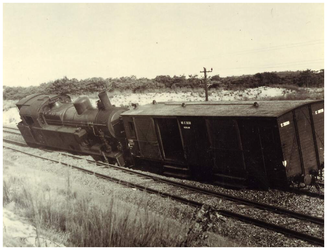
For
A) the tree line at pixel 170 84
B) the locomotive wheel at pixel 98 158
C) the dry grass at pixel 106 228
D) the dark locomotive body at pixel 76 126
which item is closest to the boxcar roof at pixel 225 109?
the dark locomotive body at pixel 76 126

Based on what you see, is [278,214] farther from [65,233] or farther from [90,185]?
[90,185]

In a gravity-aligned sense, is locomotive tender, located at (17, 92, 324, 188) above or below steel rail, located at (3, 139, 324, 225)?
above

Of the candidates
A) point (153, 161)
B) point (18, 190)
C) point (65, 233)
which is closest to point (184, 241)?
point (65, 233)

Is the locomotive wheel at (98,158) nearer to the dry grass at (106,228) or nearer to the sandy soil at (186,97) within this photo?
the dry grass at (106,228)

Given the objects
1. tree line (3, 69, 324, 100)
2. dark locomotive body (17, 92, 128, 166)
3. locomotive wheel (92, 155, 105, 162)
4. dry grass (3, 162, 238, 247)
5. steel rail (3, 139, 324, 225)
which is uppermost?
tree line (3, 69, 324, 100)

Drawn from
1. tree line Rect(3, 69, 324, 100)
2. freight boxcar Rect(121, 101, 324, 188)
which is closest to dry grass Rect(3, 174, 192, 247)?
freight boxcar Rect(121, 101, 324, 188)

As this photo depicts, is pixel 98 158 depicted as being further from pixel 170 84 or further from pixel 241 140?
pixel 170 84

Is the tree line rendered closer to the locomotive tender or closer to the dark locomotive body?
the dark locomotive body
